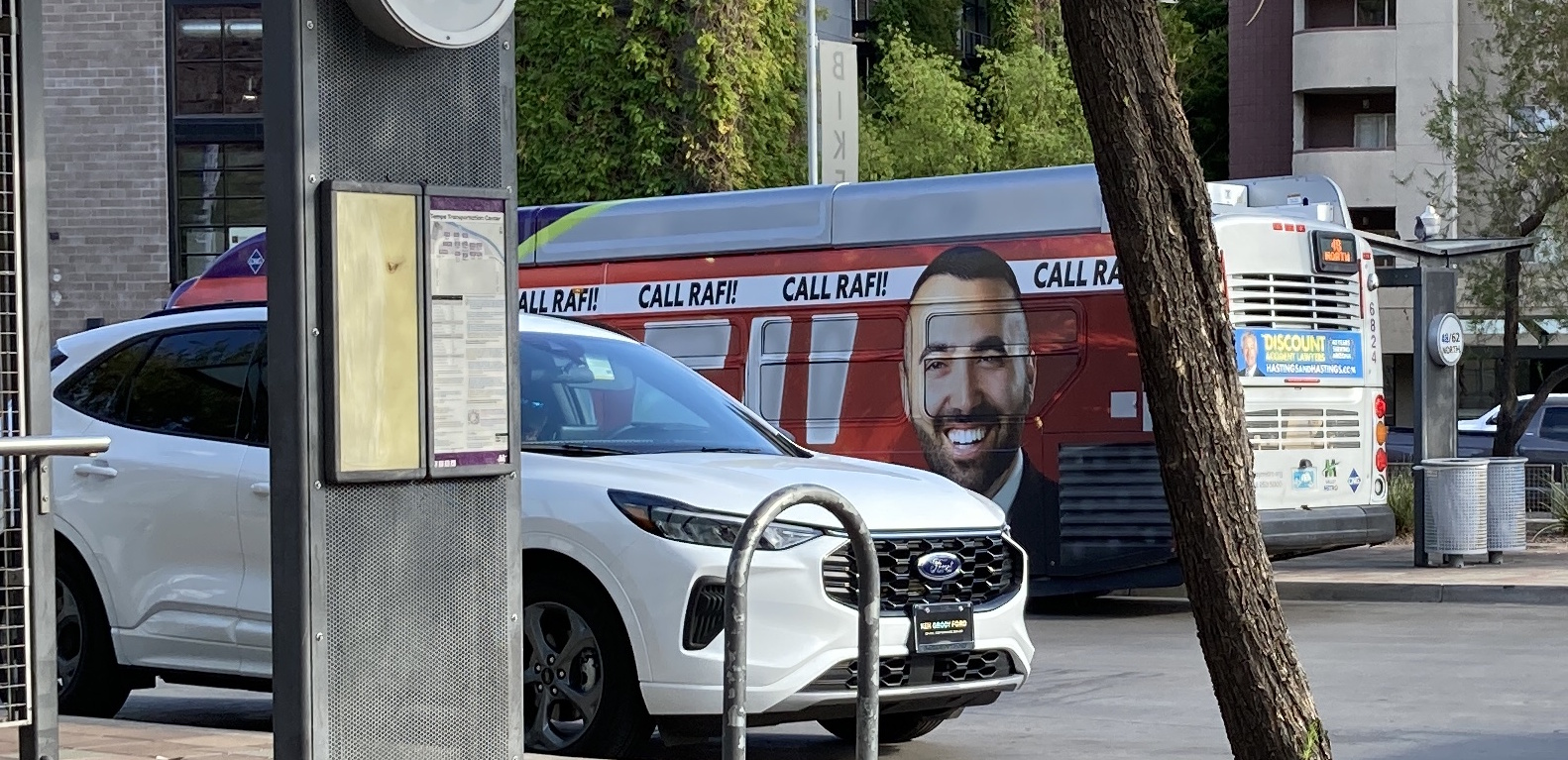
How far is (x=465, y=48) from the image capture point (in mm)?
5559

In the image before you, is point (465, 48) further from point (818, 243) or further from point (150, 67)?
point (150, 67)

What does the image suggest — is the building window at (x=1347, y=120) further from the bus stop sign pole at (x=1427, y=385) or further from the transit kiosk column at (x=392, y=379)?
the transit kiosk column at (x=392, y=379)

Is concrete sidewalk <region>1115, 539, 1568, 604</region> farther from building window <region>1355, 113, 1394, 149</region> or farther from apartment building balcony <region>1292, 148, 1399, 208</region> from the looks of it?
building window <region>1355, 113, 1394, 149</region>

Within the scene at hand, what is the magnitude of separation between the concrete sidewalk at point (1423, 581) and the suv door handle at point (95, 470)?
8.48 meters

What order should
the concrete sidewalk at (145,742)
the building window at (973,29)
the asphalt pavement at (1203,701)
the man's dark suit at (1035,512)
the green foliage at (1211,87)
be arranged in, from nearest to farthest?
1. the concrete sidewalk at (145,742)
2. the asphalt pavement at (1203,701)
3. the man's dark suit at (1035,512)
4. the building window at (973,29)
5. the green foliage at (1211,87)

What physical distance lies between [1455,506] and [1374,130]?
3540 cm

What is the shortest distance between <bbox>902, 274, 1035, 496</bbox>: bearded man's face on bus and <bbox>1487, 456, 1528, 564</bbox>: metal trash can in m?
5.45

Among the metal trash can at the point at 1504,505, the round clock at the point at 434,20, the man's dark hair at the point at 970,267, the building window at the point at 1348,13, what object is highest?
the building window at the point at 1348,13

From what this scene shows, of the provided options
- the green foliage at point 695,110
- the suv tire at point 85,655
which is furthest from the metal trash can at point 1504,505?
the green foliage at point 695,110

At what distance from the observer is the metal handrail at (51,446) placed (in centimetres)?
588

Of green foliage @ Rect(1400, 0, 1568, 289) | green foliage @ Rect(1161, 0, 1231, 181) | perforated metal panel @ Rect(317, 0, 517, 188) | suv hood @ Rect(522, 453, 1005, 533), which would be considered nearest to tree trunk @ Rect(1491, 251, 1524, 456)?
green foliage @ Rect(1400, 0, 1568, 289)

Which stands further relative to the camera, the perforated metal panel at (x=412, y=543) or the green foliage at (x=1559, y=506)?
the green foliage at (x=1559, y=506)

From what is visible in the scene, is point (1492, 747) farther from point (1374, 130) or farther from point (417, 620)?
point (1374, 130)

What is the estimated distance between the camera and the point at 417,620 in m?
5.39
